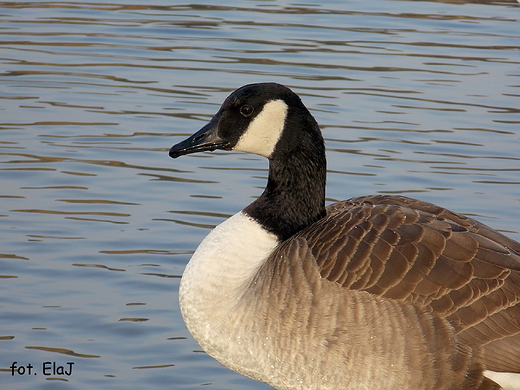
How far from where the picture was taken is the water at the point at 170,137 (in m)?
6.73

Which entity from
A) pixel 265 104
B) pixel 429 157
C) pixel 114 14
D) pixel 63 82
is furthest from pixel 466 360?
pixel 114 14

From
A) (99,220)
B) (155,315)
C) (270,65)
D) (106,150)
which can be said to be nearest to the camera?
(155,315)

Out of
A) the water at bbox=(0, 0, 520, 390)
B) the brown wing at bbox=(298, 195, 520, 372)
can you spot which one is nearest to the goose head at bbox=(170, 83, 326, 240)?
the brown wing at bbox=(298, 195, 520, 372)

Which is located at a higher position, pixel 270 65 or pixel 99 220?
pixel 270 65

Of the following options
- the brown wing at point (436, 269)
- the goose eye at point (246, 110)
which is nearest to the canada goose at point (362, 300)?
the brown wing at point (436, 269)

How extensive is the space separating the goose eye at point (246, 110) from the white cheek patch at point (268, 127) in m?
0.05

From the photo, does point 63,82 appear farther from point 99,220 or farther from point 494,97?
point 494,97

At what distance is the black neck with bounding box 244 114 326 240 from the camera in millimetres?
6070

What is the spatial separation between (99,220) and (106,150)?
161cm

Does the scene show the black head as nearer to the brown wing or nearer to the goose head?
the goose head

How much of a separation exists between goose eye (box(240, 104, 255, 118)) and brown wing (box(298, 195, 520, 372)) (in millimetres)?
890

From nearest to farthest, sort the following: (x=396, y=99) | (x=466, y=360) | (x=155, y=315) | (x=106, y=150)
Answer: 1. (x=466, y=360)
2. (x=155, y=315)
3. (x=106, y=150)
4. (x=396, y=99)

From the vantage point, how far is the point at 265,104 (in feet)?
20.1

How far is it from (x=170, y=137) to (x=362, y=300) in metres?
5.03
